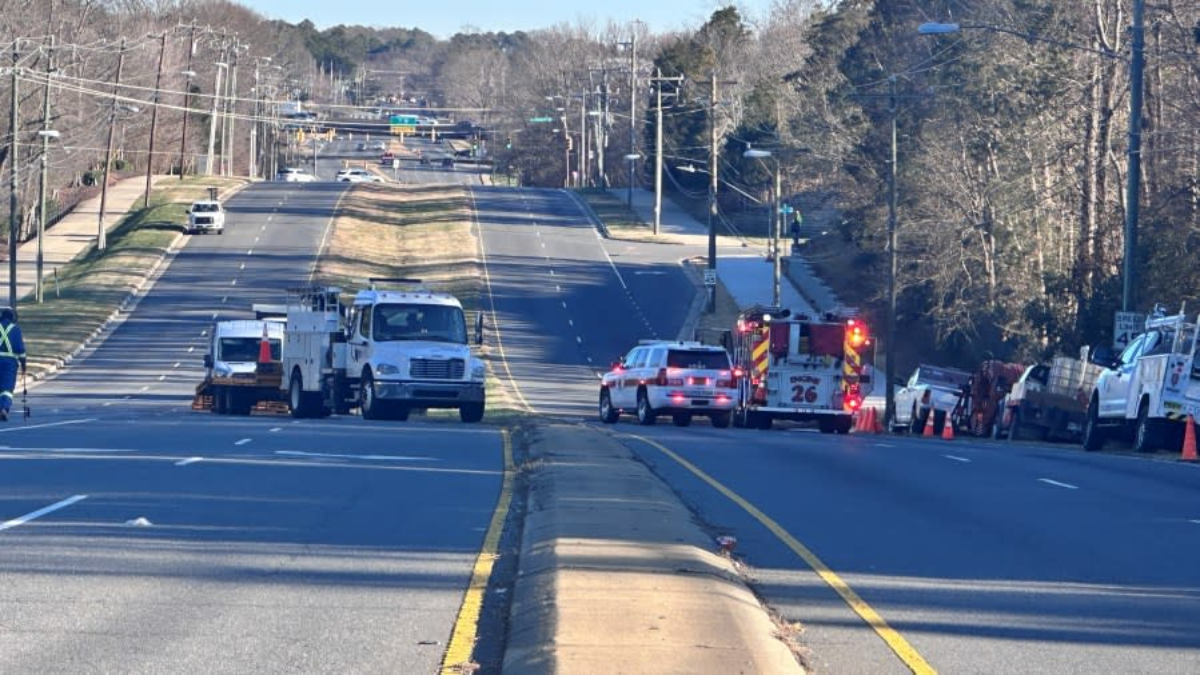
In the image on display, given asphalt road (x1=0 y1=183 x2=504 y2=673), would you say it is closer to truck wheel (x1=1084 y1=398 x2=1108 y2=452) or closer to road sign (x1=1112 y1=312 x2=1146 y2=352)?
truck wheel (x1=1084 y1=398 x2=1108 y2=452)

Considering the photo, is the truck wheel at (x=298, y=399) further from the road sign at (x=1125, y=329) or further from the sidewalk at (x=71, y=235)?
the sidewalk at (x=71, y=235)

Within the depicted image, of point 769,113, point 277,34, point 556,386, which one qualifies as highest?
point 277,34

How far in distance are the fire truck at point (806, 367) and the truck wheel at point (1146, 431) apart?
8401mm

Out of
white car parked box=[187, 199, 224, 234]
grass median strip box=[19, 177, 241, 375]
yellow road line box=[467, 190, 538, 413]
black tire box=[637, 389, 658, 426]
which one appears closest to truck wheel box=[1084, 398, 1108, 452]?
black tire box=[637, 389, 658, 426]

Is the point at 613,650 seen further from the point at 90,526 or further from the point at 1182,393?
the point at 1182,393

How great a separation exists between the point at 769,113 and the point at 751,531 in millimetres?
84201

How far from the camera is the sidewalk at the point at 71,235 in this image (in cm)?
8138

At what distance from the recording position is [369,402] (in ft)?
104

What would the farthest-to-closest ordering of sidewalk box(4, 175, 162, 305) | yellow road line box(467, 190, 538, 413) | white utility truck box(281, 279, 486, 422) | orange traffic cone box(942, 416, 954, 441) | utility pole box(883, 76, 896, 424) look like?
sidewalk box(4, 175, 162, 305), yellow road line box(467, 190, 538, 413), utility pole box(883, 76, 896, 424), orange traffic cone box(942, 416, 954, 441), white utility truck box(281, 279, 486, 422)

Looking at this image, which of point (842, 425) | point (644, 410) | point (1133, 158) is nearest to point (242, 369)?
point (644, 410)

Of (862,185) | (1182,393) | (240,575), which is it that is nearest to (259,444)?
(240,575)

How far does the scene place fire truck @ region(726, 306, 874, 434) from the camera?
3547 cm

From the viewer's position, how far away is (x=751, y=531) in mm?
14203

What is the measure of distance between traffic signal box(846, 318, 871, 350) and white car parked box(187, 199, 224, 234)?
56.9 m
